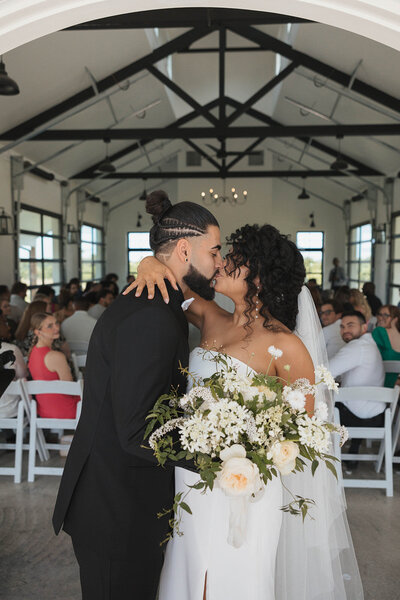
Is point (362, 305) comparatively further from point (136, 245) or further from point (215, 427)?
point (136, 245)

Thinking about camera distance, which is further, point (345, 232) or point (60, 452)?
point (345, 232)

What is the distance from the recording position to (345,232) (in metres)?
18.5

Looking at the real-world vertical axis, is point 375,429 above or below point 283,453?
below

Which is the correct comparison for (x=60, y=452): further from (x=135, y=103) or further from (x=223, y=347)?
(x=135, y=103)

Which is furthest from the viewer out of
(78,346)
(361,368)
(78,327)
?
(78,327)

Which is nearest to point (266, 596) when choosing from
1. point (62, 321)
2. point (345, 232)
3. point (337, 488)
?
point (337, 488)

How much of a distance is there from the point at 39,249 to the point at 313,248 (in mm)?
9436

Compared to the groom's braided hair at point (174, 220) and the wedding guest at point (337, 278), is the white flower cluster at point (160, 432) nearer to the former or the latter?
the groom's braided hair at point (174, 220)

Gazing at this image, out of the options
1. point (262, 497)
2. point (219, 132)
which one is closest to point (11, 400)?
point (262, 497)

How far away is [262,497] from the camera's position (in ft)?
6.44

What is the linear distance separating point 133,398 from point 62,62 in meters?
8.46

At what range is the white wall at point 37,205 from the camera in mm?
10555

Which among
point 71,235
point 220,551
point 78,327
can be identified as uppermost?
point 71,235

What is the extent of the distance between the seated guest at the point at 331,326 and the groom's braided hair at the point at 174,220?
4.03 metres
